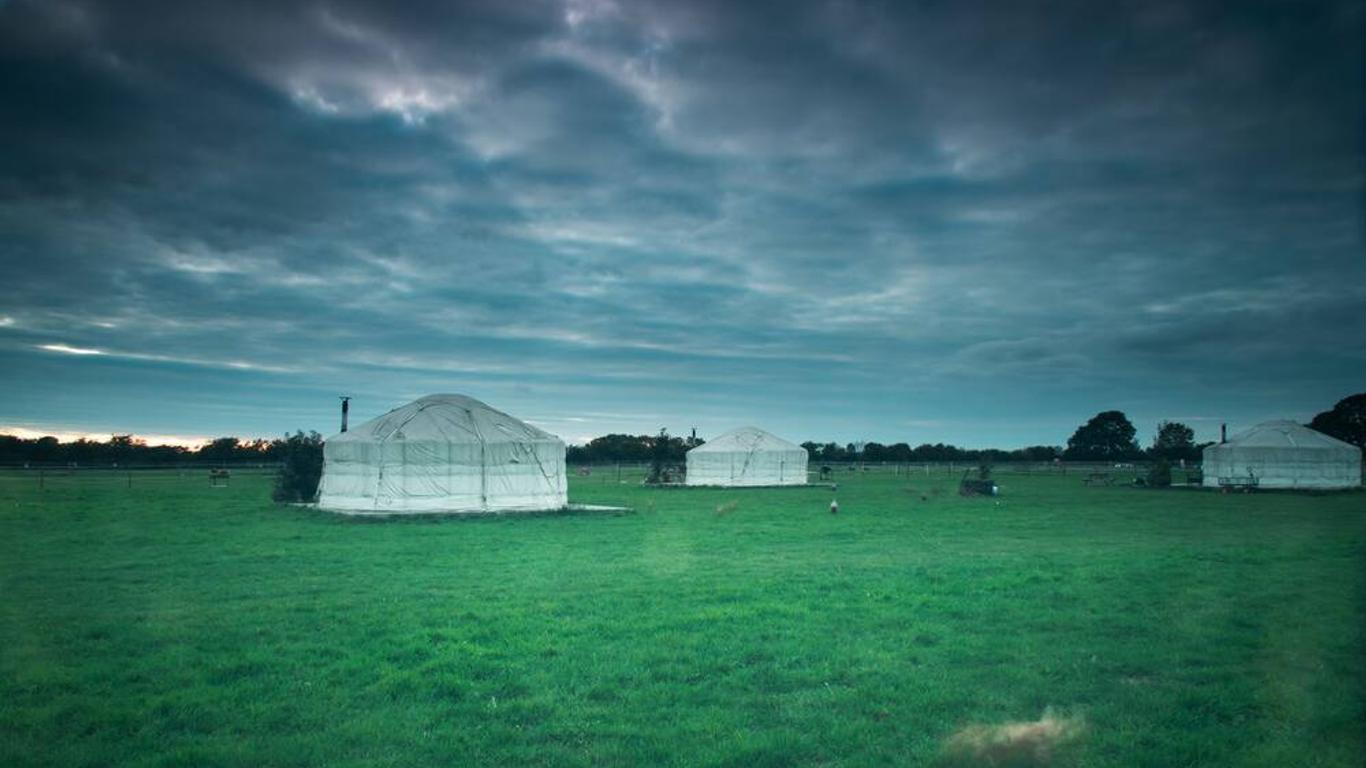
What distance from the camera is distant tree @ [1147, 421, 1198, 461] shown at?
100125 millimetres

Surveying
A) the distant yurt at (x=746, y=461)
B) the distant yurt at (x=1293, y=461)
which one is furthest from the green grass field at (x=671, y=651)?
the distant yurt at (x=1293, y=461)

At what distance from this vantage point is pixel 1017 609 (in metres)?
11.1

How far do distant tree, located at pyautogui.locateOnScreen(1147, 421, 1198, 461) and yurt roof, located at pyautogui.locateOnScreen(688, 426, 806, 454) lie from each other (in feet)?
230

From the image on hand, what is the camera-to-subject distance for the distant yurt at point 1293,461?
47.0 metres

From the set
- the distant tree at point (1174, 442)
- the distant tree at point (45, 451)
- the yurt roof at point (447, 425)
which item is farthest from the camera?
the distant tree at point (1174, 442)

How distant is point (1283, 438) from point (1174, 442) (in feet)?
212

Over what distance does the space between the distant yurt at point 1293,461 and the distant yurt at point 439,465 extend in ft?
140

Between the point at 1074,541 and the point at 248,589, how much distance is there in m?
18.7

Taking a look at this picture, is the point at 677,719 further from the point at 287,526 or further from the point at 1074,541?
the point at 287,526

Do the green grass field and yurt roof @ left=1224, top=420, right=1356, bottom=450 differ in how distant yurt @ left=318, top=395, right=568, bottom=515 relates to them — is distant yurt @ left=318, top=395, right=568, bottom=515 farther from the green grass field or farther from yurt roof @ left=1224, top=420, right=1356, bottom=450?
yurt roof @ left=1224, top=420, right=1356, bottom=450

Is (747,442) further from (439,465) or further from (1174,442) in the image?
(1174,442)

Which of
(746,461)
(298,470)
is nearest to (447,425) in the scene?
(298,470)

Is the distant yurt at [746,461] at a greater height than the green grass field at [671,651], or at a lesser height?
greater

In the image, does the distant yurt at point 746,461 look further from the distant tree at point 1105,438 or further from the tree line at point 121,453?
the distant tree at point 1105,438
